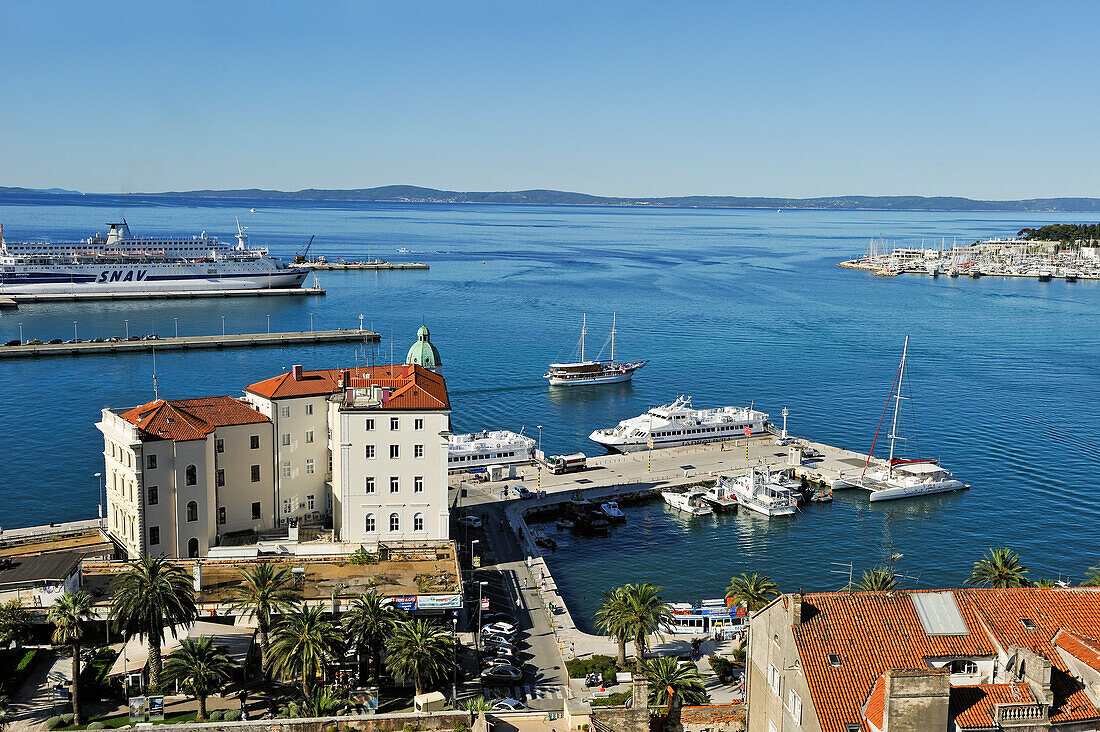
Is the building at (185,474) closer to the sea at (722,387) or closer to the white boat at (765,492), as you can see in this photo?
the sea at (722,387)

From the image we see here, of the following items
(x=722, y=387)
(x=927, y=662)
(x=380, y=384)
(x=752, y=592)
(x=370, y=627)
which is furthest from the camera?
(x=722, y=387)

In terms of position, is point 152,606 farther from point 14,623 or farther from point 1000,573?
point 1000,573

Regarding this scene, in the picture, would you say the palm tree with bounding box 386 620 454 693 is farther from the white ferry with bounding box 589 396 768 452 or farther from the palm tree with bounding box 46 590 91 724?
the white ferry with bounding box 589 396 768 452

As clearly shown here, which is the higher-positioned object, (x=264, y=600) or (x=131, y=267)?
(x=131, y=267)

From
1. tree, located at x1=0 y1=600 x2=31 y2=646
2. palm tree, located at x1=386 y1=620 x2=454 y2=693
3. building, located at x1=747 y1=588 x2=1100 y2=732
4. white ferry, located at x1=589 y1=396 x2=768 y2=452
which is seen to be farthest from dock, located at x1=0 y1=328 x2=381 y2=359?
building, located at x1=747 y1=588 x2=1100 y2=732

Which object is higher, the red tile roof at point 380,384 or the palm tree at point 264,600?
the red tile roof at point 380,384

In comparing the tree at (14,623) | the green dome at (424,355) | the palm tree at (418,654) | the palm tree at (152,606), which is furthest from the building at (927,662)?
the green dome at (424,355)

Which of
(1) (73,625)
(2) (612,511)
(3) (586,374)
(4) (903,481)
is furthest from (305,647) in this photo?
(3) (586,374)
